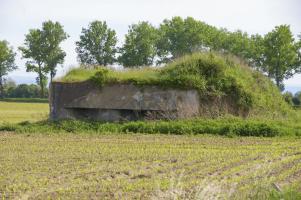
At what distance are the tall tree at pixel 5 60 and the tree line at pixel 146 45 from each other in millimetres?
164

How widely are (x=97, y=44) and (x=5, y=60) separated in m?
18.6

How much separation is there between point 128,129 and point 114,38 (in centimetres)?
4155

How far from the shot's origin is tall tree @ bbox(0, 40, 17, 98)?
67.2m

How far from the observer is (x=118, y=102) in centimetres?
1983

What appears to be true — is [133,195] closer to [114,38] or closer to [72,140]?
[72,140]

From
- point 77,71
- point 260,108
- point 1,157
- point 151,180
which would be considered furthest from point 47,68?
point 151,180

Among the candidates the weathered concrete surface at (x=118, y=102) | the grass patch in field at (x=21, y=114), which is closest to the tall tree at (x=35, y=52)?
the grass patch in field at (x=21, y=114)

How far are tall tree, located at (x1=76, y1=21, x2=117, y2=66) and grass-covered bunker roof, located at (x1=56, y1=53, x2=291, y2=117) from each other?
35458 millimetres

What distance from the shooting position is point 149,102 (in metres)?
19.5

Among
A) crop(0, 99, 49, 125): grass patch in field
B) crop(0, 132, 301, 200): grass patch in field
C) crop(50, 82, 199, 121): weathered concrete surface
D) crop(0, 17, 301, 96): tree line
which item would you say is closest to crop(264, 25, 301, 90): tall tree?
crop(0, 17, 301, 96): tree line

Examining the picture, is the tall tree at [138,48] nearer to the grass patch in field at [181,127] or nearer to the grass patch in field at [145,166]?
the grass patch in field at [181,127]

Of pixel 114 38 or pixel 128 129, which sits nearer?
pixel 128 129

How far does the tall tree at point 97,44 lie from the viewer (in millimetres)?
56769

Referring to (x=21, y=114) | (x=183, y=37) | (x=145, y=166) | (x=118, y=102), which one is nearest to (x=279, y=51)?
(x=183, y=37)
